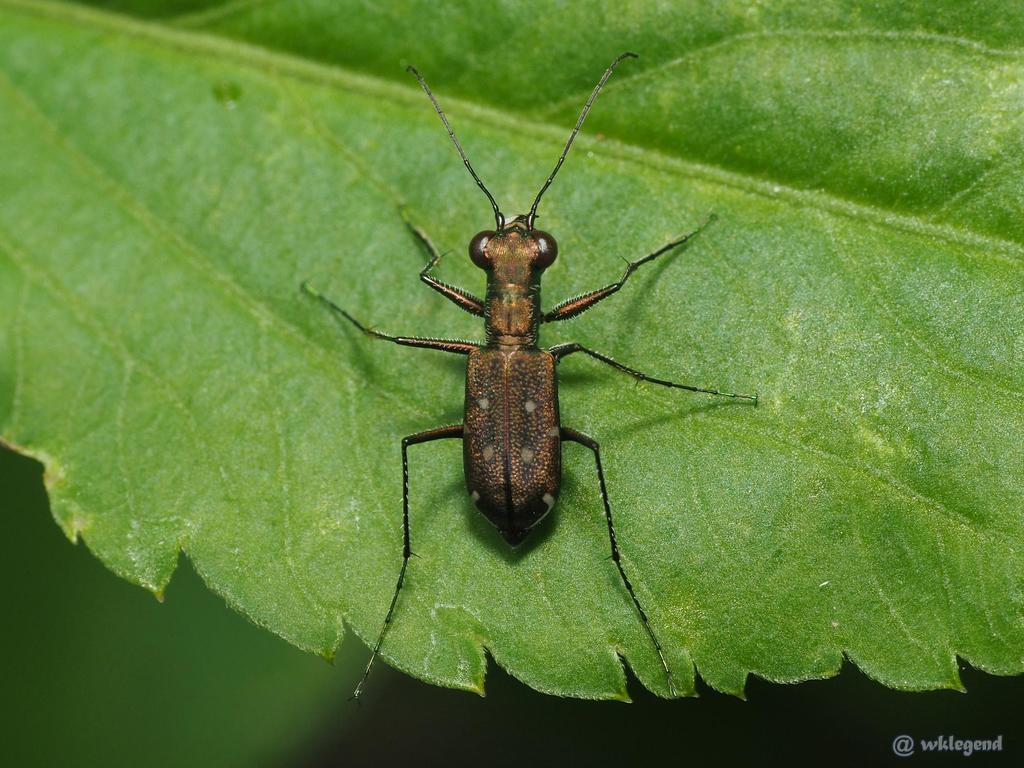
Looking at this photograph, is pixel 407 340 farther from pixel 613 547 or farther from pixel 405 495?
pixel 613 547

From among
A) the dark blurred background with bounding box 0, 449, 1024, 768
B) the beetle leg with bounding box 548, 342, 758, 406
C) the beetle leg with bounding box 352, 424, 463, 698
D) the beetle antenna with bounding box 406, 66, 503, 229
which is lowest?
the dark blurred background with bounding box 0, 449, 1024, 768

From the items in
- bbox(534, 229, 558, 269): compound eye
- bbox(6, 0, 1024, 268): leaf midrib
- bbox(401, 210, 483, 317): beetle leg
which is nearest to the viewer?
bbox(6, 0, 1024, 268): leaf midrib

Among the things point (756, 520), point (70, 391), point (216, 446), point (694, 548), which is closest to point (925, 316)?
point (756, 520)

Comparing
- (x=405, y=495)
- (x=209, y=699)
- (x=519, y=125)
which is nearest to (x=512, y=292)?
(x=519, y=125)

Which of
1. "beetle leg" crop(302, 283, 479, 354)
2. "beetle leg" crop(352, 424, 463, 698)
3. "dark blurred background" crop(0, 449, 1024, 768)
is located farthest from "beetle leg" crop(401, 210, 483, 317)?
"dark blurred background" crop(0, 449, 1024, 768)

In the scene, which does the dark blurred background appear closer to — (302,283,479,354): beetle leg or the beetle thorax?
(302,283,479,354): beetle leg
